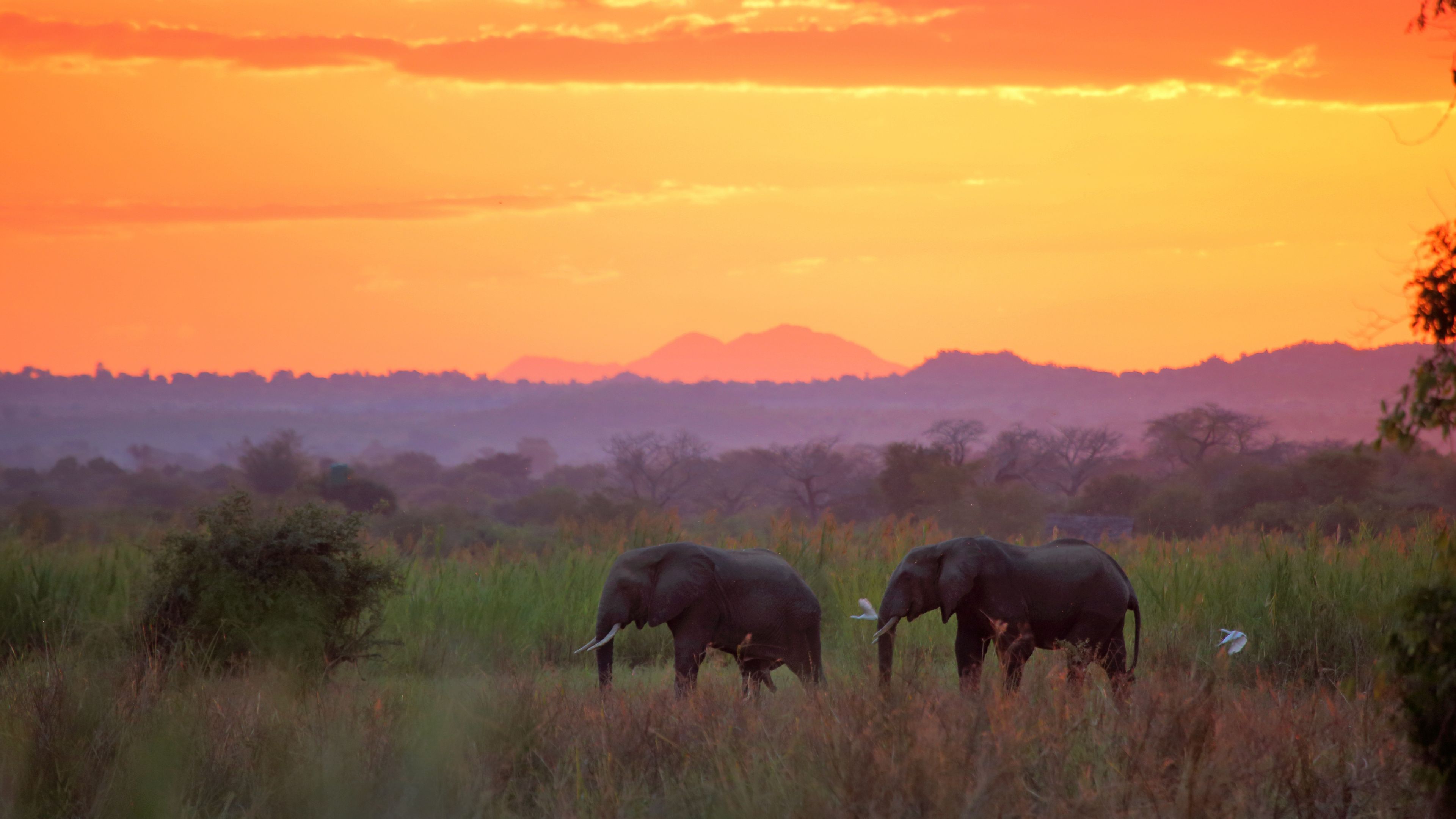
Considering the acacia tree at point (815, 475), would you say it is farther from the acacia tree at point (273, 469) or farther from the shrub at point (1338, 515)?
the shrub at point (1338, 515)

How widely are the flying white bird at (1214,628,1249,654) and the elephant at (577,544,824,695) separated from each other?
284cm

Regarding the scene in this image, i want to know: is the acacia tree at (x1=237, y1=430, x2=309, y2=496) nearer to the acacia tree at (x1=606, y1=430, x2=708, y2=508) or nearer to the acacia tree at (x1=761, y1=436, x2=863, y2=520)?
the acacia tree at (x1=606, y1=430, x2=708, y2=508)

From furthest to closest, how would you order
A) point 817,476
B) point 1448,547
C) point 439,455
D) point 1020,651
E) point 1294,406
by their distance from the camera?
point 439,455
point 1294,406
point 817,476
point 1020,651
point 1448,547

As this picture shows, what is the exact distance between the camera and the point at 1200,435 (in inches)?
2325

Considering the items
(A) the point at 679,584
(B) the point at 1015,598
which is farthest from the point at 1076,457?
(A) the point at 679,584

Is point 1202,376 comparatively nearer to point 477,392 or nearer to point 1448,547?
point 477,392

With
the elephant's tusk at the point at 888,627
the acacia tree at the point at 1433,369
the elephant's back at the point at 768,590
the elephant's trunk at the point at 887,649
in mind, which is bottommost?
the elephant's trunk at the point at 887,649

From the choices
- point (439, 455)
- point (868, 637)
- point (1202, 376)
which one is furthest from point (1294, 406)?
point (868, 637)

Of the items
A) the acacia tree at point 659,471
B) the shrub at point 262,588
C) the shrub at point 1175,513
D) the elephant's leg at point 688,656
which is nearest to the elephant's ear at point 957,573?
the elephant's leg at point 688,656

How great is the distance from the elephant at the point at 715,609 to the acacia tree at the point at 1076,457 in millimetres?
45257

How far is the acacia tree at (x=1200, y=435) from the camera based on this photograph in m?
56.2

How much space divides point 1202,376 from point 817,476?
9896cm

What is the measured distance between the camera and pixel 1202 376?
14200 cm

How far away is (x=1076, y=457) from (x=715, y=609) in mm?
51448
